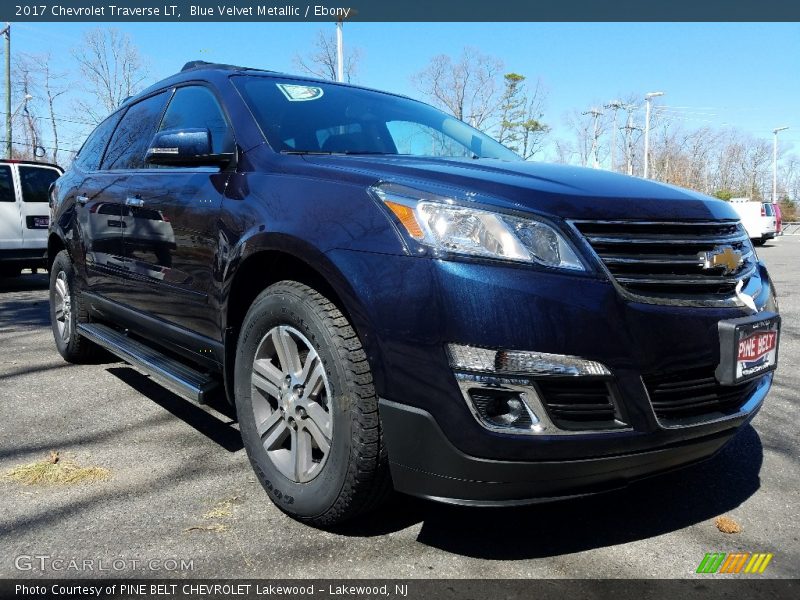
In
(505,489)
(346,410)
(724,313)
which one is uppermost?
(724,313)

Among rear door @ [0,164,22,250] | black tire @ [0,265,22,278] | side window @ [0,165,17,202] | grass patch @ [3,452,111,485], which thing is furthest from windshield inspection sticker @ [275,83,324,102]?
black tire @ [0,265,22,278]

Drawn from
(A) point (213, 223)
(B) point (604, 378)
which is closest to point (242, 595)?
(B) point (604, 378)

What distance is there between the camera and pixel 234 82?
324cm

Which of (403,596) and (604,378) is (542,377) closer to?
(604,378)

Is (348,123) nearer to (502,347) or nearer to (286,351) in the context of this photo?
(286,351)

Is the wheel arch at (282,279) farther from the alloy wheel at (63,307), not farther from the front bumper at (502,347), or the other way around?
the alloy wheel at (63,307)

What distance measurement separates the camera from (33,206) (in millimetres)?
9891

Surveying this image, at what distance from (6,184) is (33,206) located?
1.48 ft

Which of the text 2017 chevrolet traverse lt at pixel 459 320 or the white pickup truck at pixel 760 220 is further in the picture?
the white pickup truck at pixel 760 220

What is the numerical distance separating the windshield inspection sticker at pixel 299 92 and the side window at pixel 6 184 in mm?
8114

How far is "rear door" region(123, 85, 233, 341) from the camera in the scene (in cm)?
297

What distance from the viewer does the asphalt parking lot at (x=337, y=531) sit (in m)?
2.28

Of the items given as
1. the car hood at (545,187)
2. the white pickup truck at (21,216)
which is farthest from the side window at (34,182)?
the car hood at (545,187)

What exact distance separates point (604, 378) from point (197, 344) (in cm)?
192
